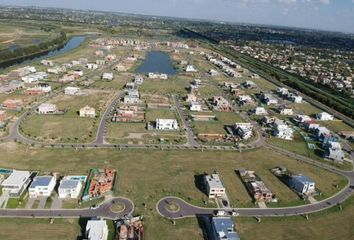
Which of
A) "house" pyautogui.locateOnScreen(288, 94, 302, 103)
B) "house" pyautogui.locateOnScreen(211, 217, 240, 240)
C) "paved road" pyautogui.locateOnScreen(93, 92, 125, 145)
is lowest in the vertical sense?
"paved road" pyautogui.locateOnScreen(93, 92, 125, 145)

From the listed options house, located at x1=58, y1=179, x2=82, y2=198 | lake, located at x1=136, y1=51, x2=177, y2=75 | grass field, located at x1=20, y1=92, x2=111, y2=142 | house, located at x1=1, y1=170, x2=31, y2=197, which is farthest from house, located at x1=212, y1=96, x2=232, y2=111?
house, located at x1=1, y1=170, x2=31, y2=197

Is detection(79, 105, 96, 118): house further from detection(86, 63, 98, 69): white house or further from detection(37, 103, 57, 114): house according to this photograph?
detection(86, 63, 98, 69): white house

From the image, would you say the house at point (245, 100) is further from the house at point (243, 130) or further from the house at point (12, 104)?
the house at point (12, 104)

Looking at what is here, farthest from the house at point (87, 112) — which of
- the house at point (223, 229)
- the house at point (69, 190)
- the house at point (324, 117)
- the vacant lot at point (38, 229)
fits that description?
the house at point (324, 117)

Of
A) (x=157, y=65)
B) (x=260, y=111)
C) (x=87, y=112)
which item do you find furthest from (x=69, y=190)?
(x=157, y=65)

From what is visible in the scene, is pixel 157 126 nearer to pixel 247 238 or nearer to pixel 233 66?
pixel 247 238

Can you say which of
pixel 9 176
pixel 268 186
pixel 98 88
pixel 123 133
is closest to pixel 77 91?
pixel 98 88
